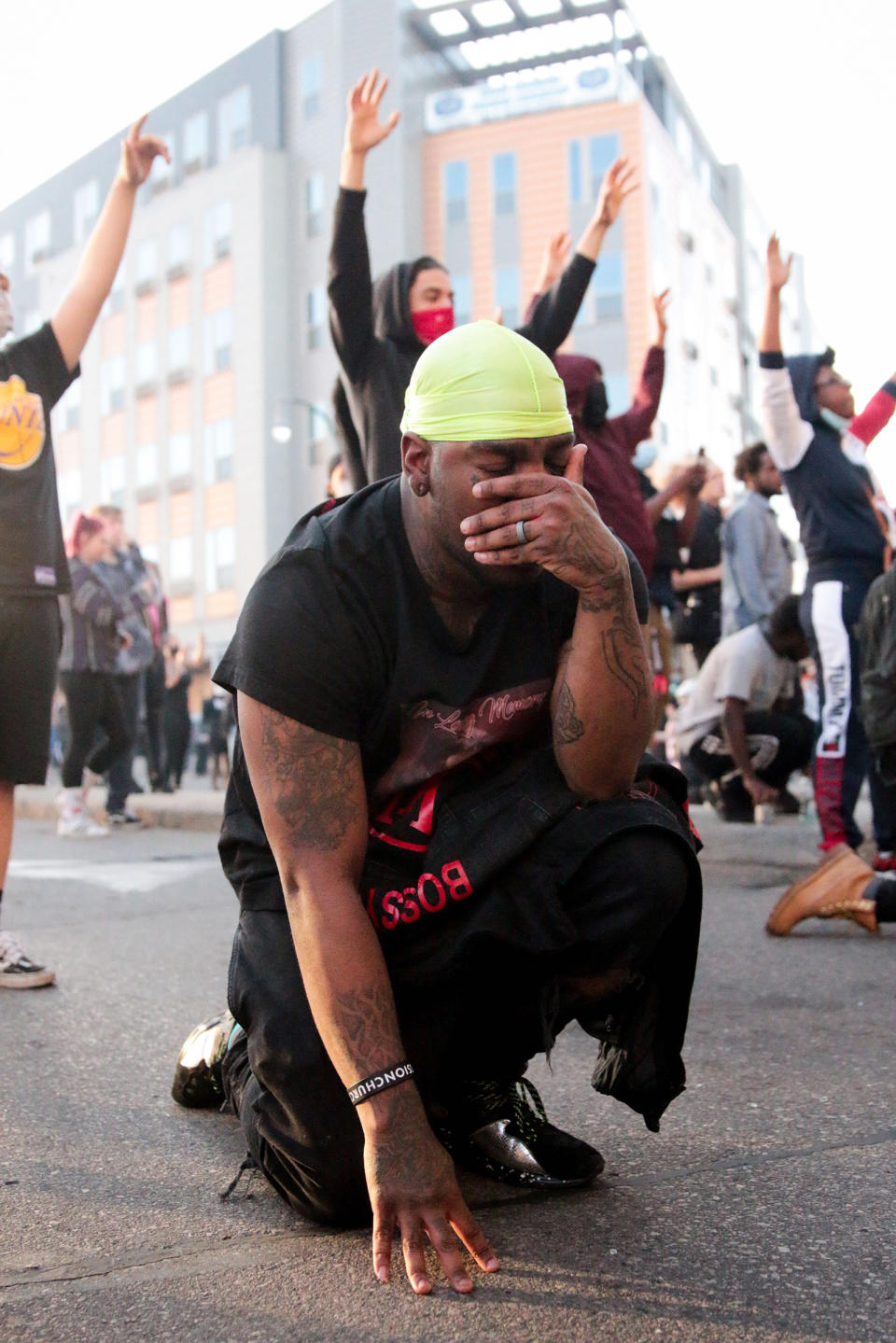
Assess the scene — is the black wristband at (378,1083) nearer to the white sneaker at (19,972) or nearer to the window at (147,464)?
the white sneaker at (19,972)

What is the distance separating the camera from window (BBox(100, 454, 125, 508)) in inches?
1721

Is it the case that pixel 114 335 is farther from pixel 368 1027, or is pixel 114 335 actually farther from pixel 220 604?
pixel 368 1027

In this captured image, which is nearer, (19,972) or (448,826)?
(448,826)

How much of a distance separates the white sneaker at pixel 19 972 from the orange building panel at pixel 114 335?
140 feet

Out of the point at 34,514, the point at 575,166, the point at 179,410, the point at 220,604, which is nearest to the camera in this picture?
the point at 34,514

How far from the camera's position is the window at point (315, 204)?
38625 mm

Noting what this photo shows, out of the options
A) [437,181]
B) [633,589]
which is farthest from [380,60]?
[633,589]

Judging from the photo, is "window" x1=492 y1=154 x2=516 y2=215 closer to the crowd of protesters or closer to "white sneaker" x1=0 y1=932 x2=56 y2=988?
"white sneaker" x1=0 y1=932 x2=56 y2=988

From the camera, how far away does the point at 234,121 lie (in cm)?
4125

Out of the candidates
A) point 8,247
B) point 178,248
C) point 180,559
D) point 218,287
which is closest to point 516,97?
point 218,287

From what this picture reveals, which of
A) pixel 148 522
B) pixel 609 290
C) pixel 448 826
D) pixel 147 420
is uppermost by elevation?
pixel 609 290

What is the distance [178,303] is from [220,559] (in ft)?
27.7

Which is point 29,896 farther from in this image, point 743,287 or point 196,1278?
point 743,287

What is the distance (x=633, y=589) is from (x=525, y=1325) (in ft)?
3.54
